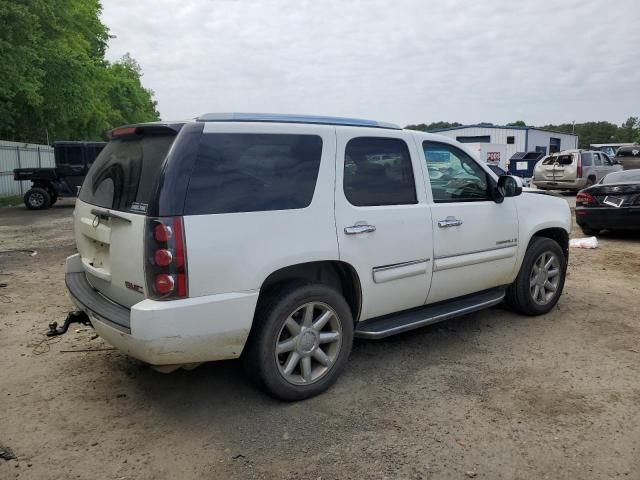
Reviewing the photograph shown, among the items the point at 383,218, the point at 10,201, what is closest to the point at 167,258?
the point at 383,218

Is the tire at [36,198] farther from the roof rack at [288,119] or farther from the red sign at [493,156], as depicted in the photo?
the red sign at [493,156]

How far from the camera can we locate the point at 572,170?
19.6m

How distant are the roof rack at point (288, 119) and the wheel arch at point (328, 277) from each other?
0.99m

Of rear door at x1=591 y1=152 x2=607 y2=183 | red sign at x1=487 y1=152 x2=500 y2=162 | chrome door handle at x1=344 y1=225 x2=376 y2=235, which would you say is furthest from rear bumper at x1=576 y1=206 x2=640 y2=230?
red sign at x1=487 y1=152 x2=500 y2=162

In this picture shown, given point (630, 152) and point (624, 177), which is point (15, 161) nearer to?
point (624, 177)

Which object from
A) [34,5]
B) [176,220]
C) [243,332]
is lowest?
[243,332]

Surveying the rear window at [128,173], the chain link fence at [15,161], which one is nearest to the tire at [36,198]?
the chain link fence at [15,161]

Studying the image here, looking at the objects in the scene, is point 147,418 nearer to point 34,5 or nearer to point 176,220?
point 176,220

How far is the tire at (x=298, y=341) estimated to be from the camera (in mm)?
3362

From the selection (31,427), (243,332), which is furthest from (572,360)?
(31,427)

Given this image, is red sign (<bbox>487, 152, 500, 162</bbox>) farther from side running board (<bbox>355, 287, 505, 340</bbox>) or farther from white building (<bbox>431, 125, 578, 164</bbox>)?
side running board (<bbox>355, 287, 505, 340</bbox>)

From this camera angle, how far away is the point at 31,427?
3.28m

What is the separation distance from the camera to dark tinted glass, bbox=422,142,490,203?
4.37 m

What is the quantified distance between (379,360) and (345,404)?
820 mm
